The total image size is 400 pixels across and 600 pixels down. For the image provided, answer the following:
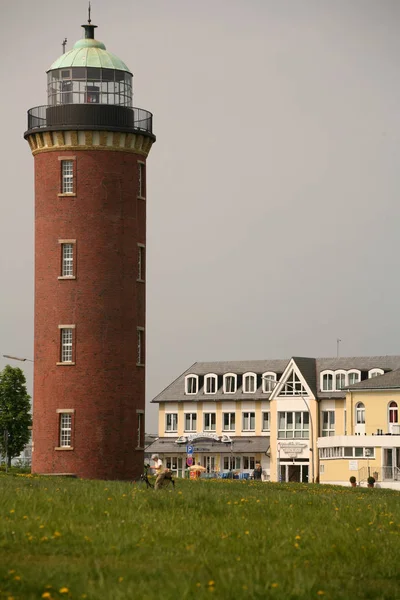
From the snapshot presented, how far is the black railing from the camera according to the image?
205 feet

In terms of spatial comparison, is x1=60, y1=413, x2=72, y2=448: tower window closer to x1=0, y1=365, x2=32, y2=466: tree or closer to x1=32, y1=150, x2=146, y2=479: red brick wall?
x1=32, y1=150, x2=146, y2=479: red brick wall

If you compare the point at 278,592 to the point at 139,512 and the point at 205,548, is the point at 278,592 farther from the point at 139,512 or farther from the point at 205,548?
the point at 139,512

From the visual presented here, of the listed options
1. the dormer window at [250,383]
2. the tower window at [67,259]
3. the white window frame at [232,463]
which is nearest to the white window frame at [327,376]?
the dormer window at [250,383]

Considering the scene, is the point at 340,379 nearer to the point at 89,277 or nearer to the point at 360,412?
the point at 360,412

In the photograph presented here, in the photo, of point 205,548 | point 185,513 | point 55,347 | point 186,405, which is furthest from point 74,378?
point 186,405

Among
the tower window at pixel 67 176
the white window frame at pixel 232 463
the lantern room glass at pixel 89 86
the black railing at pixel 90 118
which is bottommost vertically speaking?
the white window frame at pixel 232 463

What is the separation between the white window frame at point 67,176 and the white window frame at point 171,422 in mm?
66589

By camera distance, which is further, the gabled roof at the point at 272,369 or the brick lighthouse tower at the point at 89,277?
the gabled roof at the point at 272,369

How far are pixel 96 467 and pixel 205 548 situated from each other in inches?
1494

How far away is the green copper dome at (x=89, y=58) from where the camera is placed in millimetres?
63344

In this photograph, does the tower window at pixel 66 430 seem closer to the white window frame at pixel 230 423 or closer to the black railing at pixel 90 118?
the black railing at pixel 90 118

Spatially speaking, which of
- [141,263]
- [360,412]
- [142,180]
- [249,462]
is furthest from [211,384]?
[142,180]

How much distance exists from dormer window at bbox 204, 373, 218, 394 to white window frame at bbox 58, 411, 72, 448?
64.6m

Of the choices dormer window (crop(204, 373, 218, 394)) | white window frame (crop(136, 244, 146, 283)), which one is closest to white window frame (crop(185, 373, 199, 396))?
dormer window (crop(204, 373, 218, 394))
